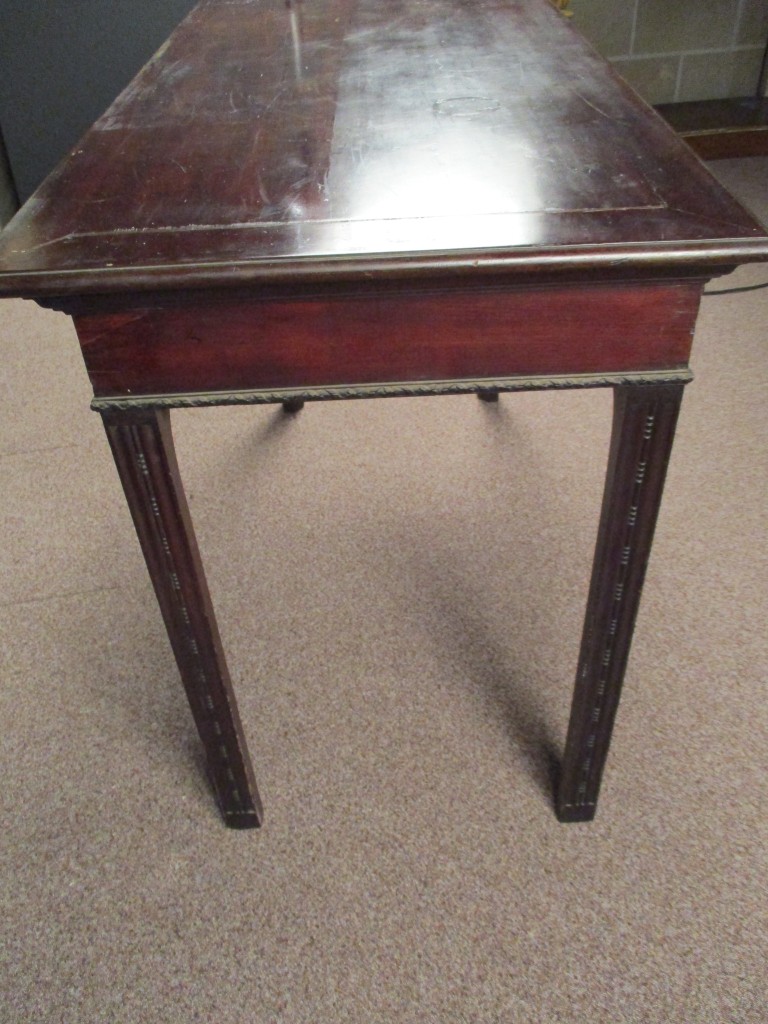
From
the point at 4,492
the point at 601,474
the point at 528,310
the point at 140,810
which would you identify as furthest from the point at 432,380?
the point at 4,492

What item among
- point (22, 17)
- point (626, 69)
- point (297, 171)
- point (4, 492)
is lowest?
point (4, 492)

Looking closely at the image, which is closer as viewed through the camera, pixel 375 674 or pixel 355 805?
pixel 355 805

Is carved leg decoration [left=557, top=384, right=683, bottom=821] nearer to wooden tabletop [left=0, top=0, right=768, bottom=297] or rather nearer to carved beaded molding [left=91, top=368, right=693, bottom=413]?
carved beaded molding [left=91, top=368, right=693, bottom=413]

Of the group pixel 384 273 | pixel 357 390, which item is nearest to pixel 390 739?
pixel 357 390

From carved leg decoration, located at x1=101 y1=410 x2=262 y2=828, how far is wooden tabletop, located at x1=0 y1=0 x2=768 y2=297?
0.16 m

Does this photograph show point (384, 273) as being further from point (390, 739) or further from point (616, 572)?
point (390, 739)

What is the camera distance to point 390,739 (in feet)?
3.72

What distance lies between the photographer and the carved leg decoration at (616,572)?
74 cm

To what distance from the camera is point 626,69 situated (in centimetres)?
300

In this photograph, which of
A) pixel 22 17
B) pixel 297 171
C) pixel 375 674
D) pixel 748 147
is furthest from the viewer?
pixel 748 147

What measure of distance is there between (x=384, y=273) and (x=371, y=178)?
0.64 feet

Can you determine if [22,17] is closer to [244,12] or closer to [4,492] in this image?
[244,12]

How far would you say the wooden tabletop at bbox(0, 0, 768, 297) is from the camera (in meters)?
0.65

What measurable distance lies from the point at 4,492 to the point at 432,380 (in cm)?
122
